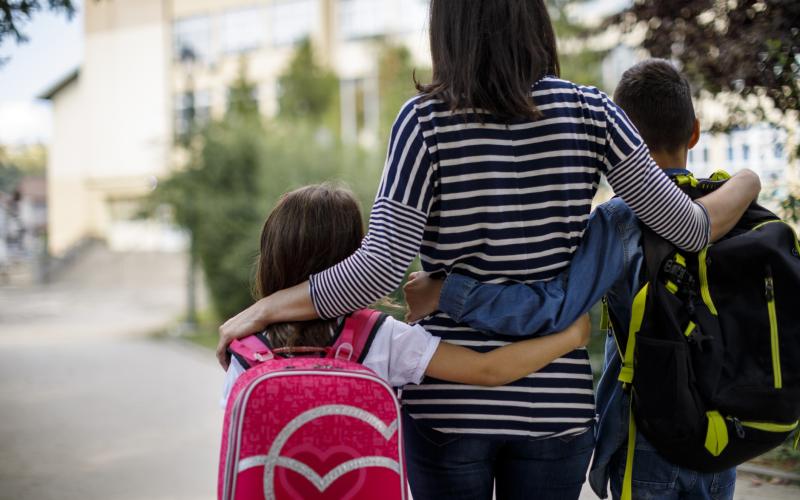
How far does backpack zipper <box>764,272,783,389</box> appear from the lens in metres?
1.81

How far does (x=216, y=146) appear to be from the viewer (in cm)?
1495

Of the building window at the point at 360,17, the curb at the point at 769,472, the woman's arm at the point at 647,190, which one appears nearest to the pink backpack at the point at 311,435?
the woman's arm at the point at 647,190

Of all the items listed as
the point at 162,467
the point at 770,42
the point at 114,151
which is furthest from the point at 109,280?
the point at 770,42

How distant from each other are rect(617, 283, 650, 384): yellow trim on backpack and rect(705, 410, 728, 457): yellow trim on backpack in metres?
0.19

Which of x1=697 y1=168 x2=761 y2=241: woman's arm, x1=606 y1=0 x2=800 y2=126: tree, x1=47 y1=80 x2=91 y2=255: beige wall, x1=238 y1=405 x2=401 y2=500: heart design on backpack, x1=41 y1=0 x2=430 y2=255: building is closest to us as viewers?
x1=238 y1=405 x2=401 y2=500: heart design on backpack

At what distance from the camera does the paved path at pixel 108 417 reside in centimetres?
519

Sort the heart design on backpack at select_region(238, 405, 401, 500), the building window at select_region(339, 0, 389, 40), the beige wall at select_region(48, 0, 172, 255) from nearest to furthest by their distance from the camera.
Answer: the heart design on backpack at select_region(238, 405, 401, 500), the building window at select_region(339, 0, 389, 40), the beige wall at select_region(48, 0, 172, 255)

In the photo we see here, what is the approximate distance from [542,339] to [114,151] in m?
41.2

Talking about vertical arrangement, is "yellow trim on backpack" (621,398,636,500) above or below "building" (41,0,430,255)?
below

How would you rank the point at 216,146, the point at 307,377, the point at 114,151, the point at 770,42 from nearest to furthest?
the point at 307,377, the point at 770,42, the point at 216,146, the point at 114,151

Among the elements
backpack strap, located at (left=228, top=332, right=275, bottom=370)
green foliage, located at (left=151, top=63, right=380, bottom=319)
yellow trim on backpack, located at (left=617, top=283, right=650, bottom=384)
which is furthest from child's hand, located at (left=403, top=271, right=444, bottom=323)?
green foliage, located at (left=151, top=63, right=380, bottom=319)

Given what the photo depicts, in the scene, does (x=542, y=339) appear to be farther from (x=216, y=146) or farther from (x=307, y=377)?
(x=216, y=146)

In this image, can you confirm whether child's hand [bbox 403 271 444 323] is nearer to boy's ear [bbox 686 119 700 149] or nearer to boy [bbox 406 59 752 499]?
boy [bbox 406 59 752 499]

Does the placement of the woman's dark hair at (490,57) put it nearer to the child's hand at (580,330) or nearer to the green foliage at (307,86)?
the child's hand at (580,330)
